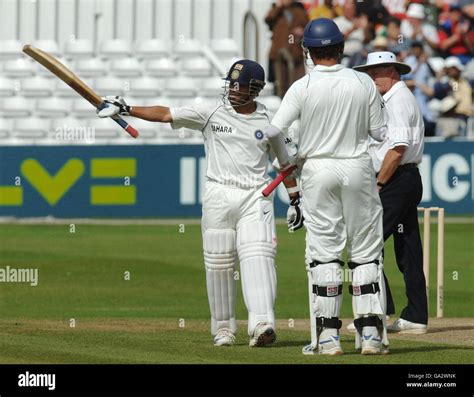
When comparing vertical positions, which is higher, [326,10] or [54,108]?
[326,10]

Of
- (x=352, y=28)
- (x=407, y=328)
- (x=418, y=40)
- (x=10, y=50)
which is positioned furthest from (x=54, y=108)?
(x=407, y=328)

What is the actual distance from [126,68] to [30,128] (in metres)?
2.05

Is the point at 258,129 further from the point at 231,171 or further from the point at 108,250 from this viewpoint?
the point at 108,250

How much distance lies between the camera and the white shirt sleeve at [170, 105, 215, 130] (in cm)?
975

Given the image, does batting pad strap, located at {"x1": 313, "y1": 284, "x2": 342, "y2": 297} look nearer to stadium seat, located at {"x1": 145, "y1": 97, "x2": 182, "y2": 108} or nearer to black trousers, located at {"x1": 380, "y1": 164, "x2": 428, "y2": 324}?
black trousers, located at {"x1": 380, "y1": 164, "x2": 428, "y2": 324}

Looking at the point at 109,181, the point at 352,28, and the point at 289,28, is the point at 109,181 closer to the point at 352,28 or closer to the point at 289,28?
the point at 289,28

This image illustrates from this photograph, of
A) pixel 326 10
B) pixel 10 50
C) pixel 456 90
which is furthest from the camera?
pixel 10 50

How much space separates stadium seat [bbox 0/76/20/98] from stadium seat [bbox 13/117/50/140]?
87 centimetres

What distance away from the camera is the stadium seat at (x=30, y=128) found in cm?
2383

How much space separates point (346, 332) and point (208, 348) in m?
1.86

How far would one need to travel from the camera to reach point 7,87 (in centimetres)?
2495

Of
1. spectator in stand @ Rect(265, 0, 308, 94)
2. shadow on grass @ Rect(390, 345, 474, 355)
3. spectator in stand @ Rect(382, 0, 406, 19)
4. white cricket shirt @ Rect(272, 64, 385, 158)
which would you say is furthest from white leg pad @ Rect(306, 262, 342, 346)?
spectator in stand @ Rect(382, 0, 406, 19)

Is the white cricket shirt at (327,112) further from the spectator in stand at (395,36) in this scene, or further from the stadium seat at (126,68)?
the stadium seat at (126,68)

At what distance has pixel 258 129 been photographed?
988cm
